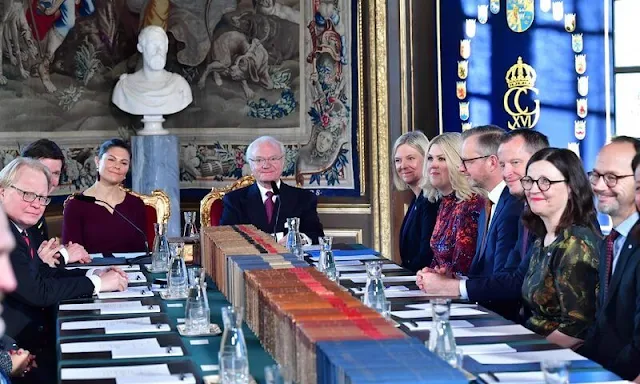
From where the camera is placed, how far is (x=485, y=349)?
3416 millimetres

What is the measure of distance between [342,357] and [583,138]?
6.73 m

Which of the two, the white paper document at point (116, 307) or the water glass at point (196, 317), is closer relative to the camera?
the water glass at point (196, 317)

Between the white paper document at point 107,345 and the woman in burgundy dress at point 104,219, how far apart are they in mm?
3270

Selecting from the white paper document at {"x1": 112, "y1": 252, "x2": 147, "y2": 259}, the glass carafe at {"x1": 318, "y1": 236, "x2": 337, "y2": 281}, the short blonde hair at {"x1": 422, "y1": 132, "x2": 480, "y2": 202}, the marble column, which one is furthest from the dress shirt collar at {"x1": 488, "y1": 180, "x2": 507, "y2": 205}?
the marble column

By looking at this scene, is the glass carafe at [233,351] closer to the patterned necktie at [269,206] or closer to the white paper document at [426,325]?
the white paper document at [426,325]

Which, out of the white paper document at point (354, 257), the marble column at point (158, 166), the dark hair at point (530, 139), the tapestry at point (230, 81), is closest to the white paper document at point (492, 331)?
the dark hair at point (530, 139)

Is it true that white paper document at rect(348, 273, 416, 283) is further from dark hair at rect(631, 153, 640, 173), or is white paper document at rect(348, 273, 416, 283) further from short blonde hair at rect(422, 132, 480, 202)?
dark hair at rect(631, 153, 640, 173)

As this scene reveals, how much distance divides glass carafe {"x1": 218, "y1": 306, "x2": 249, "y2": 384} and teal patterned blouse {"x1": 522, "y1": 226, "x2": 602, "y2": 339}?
1507 mm

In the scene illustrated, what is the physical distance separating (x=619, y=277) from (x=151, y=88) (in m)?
6.36

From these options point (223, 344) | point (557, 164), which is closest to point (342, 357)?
point (223, 344)

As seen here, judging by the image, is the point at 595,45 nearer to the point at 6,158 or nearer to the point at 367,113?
the point at 367,113

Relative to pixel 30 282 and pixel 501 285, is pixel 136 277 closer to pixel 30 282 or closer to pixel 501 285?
pixel 30 282

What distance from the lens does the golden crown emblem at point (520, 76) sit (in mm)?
9016

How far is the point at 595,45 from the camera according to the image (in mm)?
8812
